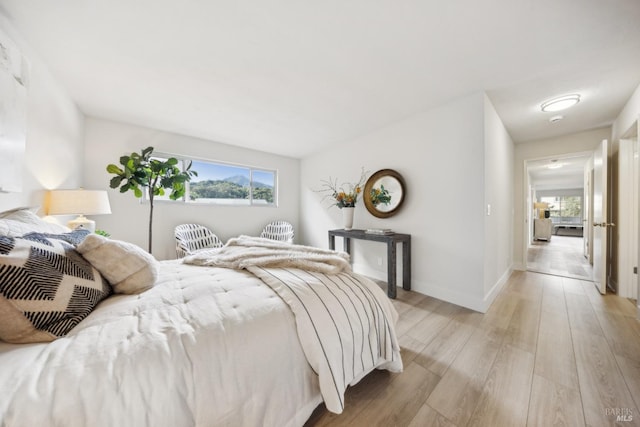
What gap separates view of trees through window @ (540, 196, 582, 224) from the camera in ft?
33.1

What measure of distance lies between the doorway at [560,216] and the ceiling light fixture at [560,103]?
5.24 feet

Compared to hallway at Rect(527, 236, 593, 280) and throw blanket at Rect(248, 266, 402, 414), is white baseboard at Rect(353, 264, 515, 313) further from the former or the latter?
throw blanket at Rect(248, 266, 402, 414)

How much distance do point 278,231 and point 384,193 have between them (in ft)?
7.14

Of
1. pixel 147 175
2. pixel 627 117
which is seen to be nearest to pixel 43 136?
pixel 147 175

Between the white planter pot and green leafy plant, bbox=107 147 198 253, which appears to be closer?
green leafy plant, bbox=107 147 198 253

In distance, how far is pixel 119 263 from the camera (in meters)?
1.13

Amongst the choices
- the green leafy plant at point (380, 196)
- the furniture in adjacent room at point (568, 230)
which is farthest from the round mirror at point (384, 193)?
the furniture in adjacent room at point (568, 230)

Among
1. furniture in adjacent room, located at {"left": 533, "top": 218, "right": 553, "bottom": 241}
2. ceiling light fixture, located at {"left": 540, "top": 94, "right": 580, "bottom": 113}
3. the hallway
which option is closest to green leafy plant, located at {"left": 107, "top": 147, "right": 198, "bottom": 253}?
ceiling light fixture, located at {"left": 540, "top": 94, "right": 580, "bottom": 113}

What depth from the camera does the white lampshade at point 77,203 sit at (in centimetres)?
200

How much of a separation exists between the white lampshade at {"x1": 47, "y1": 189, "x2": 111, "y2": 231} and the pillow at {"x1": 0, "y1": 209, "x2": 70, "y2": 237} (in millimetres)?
1057

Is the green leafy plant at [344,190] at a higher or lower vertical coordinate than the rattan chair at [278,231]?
higher

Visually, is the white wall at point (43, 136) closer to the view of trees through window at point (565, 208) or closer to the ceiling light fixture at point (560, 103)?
the ceiling light fixture at point (560, 103)

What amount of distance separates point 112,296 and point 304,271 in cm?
100

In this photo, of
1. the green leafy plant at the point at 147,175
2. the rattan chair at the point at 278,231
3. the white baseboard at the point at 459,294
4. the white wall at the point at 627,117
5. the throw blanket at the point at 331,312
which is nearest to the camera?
the throw blanket at the point at 331,312
